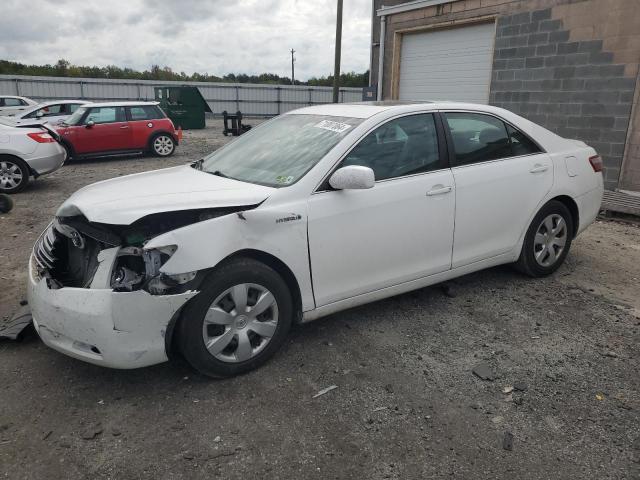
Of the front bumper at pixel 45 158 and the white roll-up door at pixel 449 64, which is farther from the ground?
the white roll-up door at pixel 449 64

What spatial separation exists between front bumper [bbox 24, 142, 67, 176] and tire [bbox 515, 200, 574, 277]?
8.40 m

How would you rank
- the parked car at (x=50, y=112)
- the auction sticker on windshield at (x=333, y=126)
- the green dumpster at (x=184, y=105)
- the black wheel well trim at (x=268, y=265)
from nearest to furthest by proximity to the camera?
1. the black wheel well trim at (x=268, y=265)
2. the auction sticker on windshield at (x=333, y=126)
3. the parked car at (x=50, y=112)
4. the green dumpster at (x=184, y=105)

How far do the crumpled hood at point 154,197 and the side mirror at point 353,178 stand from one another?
0.44 m

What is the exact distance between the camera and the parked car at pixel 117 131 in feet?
42.4

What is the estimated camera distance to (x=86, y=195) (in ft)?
10.7

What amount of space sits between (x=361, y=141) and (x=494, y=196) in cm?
130

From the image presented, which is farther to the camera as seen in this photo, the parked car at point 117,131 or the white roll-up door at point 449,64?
the parked car at point 117,131

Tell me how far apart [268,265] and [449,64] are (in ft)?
32.2

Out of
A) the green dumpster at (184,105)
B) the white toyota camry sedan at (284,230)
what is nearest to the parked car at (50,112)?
the green dumpster at (184,105)

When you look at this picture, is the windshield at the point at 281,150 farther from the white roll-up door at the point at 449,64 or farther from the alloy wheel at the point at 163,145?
the alloy wheel at the point at 163,145

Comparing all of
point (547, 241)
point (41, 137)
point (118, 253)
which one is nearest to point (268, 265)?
point (118, 253)

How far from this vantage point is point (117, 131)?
44.0 ft

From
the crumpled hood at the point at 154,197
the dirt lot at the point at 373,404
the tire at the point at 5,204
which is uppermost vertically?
the crumpled hood at the point at 154,197

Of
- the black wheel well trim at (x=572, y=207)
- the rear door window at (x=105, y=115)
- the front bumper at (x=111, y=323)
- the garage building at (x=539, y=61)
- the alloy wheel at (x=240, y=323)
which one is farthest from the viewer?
the rear door window at (x=105, y=115)
